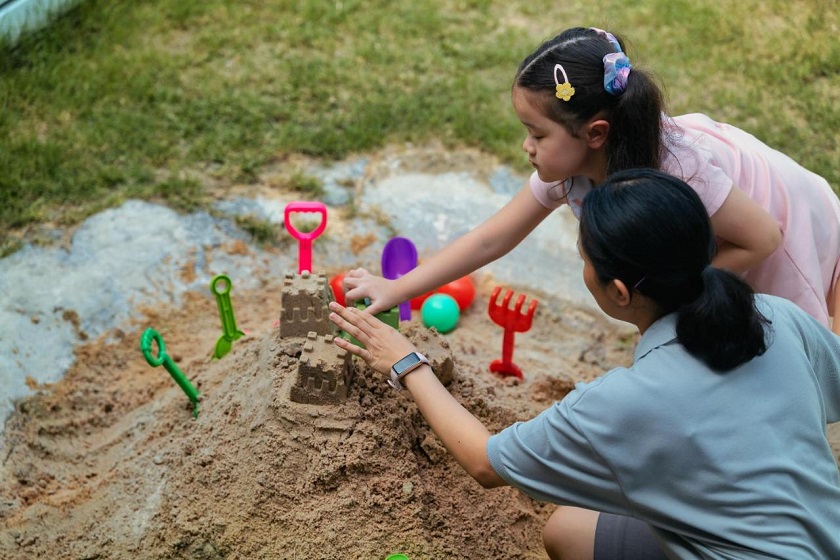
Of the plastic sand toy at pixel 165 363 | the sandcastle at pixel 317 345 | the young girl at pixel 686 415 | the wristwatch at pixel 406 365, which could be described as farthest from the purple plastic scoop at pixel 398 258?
the young girl at pixel 686 415

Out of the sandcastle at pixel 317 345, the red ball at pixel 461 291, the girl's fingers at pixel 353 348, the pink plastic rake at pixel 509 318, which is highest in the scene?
the girl's fingers at pixel 353 348

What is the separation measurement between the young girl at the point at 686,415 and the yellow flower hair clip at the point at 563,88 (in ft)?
1.20

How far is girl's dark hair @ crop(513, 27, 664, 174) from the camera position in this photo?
6.12ft

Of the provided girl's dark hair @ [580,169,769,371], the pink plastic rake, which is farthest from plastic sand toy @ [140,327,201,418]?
girl's dark hair @ [580,169,769,371]

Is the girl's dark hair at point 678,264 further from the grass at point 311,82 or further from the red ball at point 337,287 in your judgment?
the grass at point 311,82

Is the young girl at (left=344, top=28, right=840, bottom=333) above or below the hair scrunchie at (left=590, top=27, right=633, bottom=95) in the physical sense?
below

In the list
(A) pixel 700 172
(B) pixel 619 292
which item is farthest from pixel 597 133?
(B) pixel 619 292

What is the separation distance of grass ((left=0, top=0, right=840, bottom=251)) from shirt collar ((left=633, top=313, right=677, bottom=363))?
7.41 feet

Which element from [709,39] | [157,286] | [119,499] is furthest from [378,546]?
[709,39]

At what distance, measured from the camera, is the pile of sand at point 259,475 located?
1950 mm

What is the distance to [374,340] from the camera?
184 centimetres

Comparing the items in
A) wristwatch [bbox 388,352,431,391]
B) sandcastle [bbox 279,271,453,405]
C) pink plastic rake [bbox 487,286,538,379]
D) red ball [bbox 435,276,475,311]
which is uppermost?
wristwatch [bbox 388,352,431,391]

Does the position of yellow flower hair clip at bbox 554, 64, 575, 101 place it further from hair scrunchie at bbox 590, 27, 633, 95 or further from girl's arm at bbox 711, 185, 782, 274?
girl's arm at bbox 711, 185, 782, 274

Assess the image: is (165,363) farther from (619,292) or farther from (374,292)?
(619,292)
